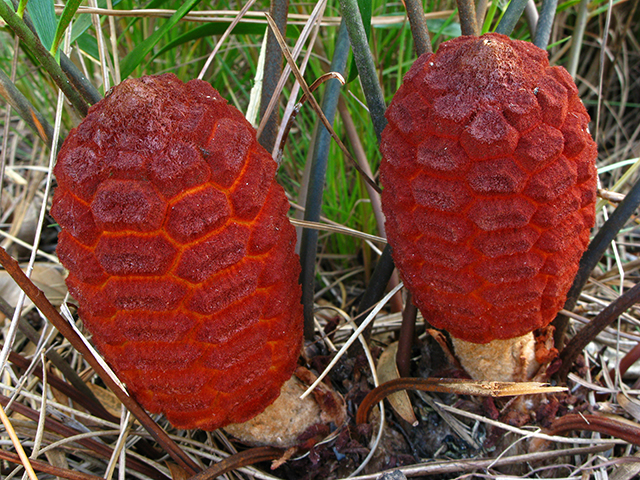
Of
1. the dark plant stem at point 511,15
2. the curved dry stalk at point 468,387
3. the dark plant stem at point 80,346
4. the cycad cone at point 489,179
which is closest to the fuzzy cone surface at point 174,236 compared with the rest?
the dark plant stem at point 80,346

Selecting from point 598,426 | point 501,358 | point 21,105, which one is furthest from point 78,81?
point 598,426

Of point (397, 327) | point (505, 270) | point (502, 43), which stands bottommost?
point (397, 327)

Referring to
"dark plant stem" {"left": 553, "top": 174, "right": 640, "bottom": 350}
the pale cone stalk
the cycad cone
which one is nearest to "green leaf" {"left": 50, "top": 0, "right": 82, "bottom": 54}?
the cycad cone

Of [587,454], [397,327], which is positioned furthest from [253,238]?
[587,454]

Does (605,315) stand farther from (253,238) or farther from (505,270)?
(253,238)

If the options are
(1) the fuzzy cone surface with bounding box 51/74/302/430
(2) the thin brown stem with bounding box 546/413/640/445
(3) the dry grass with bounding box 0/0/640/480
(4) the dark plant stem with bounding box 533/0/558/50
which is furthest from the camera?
(4) the dark plant stem with bounding box 533/0/558/50

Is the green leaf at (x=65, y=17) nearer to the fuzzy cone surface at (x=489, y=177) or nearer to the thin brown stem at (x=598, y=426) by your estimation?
the fuzzy cone surface at (x=489, y=177)

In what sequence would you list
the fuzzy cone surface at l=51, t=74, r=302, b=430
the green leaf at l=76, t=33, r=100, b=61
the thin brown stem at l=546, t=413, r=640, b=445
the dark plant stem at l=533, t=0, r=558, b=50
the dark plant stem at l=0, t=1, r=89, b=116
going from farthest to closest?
the green leaf at l=76, t=33, r=100, b=61 → the dark plant stem at l=533, t=0, r=558, b=50 → the thin brown stem at l=546, t=413, r=640, b=445 → the dark plant stem at l=0, t=1, r=89, b=116 → the fuzzy cone surface at l=51, t=74, r=302, b=430

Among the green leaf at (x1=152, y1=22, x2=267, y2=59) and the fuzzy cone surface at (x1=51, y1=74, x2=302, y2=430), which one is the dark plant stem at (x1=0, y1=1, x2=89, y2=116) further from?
the green leaf at (x1=152, y1=22, x2=267, y2=59)
